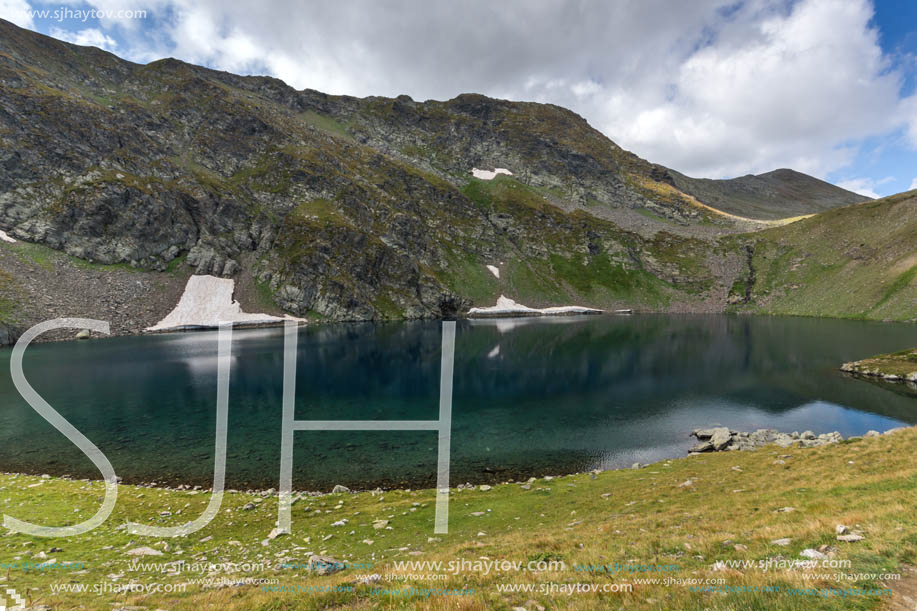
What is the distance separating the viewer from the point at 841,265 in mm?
152500

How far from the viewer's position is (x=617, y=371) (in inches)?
2354

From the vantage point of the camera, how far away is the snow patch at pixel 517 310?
166125mm

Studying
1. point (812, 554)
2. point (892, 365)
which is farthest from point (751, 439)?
point (892, 365)

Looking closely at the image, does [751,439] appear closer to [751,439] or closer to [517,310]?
[751,439]

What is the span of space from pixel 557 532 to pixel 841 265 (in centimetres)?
20566

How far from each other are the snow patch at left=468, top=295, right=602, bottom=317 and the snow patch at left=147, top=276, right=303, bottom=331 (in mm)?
75841

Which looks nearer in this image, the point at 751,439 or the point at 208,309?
the point at 751,439

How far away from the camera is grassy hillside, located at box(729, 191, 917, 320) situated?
125 metres

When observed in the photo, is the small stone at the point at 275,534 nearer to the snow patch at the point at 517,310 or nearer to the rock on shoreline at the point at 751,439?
the rock on shoreline at the point at 751,439

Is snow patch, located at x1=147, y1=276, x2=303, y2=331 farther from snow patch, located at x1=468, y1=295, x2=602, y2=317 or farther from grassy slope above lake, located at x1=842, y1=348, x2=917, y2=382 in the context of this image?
grassy slope above lake, located at x1=842, y1=348, x2=917, y2=382

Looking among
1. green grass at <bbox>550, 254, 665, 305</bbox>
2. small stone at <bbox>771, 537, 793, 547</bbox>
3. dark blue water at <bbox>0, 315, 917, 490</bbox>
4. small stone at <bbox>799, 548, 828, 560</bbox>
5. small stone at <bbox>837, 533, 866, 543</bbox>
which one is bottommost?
dark blue water at <bbox>0, 315, 917, 490</bbox>

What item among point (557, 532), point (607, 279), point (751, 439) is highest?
point (607, 279)
